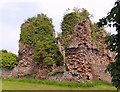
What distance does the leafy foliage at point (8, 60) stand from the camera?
48031 mm

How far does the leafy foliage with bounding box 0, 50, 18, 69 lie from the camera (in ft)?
158

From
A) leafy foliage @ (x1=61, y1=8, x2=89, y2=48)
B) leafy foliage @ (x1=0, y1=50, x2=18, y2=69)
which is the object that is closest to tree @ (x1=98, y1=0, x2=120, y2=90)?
leafy foliage @ (x1=61, y1=8, x2=89, y2=48)

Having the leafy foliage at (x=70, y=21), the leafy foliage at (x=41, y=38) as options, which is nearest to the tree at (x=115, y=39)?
the leafy foliage at (x=70, y=21)

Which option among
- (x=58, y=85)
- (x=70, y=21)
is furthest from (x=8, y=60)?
(x=58, y=85)

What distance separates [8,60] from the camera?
1914 inches

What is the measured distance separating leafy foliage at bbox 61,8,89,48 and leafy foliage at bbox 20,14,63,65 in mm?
3512

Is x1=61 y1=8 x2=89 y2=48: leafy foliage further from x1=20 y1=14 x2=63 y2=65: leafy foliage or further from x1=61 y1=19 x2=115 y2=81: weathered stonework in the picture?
x1=20 y1=14 x2=63 y2=65: leafy foliage

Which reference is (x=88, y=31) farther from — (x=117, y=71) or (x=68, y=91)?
(x=117, y=71)

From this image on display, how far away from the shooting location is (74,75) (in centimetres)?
3719

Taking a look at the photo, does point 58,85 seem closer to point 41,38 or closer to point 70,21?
point 70,21

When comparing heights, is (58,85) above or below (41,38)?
below

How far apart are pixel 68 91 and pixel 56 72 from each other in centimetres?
904

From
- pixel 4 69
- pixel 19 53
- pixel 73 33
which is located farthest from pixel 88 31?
pixel 4 69

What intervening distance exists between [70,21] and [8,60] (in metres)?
12.7
